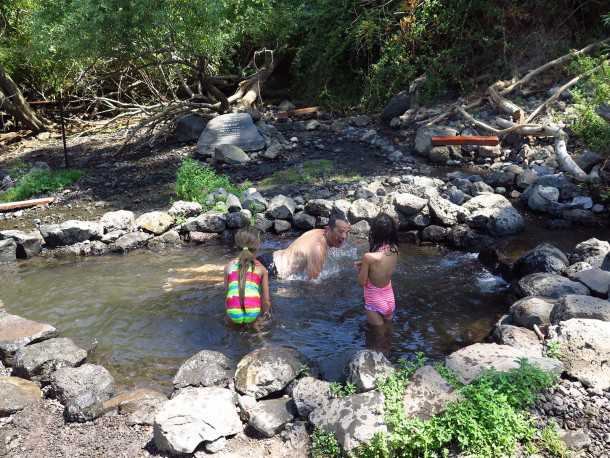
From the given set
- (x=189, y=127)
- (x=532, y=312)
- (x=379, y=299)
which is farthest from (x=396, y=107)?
(x=532, y=312)

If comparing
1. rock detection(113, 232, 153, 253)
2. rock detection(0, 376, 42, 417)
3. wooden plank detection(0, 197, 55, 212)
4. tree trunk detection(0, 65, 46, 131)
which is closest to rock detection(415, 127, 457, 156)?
rock detection(113, 232, 153, 253)

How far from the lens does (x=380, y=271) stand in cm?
530

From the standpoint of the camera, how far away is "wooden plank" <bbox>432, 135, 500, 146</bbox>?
34.7ft

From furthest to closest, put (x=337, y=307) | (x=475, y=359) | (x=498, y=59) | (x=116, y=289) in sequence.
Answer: (x=498, y=59) → (x=116, y=289) → (x=337, y=307) → (x=475, y=359)

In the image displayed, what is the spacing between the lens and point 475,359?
13.1 feet

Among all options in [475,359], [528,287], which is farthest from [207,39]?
[475,359]

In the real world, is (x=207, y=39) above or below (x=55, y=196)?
above

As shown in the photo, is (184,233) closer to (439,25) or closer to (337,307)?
(337,307)

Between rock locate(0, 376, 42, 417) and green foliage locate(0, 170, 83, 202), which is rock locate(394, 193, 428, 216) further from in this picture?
green foliage locate(0, 170, 83, 202)

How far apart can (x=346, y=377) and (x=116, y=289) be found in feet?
12.3

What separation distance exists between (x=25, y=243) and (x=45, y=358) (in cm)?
381

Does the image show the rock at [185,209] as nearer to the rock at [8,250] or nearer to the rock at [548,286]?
the rock at [8,250]

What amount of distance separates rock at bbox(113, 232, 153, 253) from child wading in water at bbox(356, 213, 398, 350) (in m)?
4.08

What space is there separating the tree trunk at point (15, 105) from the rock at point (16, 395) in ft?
42.4
